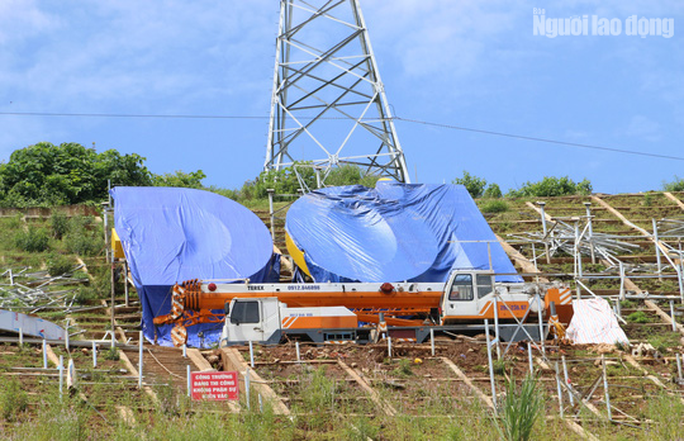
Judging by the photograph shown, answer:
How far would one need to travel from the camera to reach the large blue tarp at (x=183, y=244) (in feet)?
67.8

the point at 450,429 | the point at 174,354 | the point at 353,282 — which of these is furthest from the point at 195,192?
the point at 450,429

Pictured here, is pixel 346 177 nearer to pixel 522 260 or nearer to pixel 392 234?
pixel 522 260

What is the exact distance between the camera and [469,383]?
619 inches

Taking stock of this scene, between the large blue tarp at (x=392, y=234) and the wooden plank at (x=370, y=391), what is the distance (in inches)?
208

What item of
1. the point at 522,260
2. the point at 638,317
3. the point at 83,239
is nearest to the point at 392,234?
the point at 522,260

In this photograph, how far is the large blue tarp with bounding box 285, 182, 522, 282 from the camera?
2245cm

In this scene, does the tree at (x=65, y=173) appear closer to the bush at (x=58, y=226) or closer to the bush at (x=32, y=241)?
the bush at (x=58, y=226)

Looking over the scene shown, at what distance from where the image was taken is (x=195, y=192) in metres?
25.2

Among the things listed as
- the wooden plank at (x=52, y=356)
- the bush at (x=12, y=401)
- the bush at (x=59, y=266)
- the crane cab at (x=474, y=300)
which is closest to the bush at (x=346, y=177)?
the bush at (x=59, y=266)

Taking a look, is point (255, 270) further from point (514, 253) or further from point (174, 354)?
point (514, 253)

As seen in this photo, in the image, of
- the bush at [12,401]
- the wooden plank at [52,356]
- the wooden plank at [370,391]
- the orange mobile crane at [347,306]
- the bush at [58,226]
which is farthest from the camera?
the bush at [58,226]

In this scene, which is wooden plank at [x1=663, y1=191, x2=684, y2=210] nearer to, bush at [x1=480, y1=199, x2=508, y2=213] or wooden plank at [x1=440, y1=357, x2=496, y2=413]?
bush at [x1=480, y1=199, x2=508, y2=213]

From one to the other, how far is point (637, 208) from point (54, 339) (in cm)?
2354

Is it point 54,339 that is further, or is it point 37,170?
point 37,170
